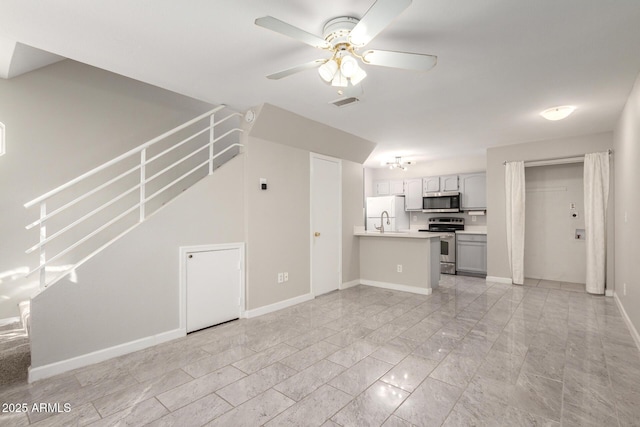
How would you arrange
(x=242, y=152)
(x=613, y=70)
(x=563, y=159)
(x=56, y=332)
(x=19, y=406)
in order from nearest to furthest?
(x=19, y=406) → (x=56, y=332) → (x=613, y=70) → (x=242, y=152) → (x=563, y=159)

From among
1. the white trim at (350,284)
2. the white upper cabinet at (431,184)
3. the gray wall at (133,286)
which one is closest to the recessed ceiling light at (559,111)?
the white upper cabinet at (431,184)

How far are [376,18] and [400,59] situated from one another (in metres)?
0.45

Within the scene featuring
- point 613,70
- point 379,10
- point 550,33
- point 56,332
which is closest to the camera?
point 379,10

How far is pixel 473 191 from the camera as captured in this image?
657cm

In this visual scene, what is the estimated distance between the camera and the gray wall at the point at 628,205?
117 inches

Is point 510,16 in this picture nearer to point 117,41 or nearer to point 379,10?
point 379,10

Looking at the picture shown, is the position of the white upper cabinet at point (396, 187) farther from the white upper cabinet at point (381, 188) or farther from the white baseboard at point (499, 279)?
the white baseboard at point (499, 279)

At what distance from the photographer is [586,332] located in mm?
3229

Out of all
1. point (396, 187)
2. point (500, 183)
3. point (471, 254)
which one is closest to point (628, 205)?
point (500, 183)

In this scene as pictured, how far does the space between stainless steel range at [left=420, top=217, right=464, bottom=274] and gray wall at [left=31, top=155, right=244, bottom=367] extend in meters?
4.89

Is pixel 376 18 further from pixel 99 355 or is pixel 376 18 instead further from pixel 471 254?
pixel 471 254

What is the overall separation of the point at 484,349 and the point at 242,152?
3.39 metres

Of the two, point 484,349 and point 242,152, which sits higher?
point 242,152

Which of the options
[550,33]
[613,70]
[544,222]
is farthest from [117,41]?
[544,222]
